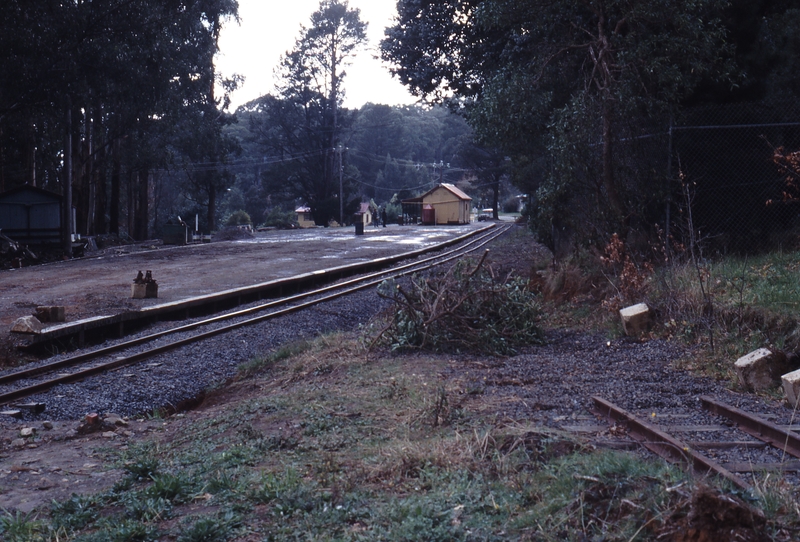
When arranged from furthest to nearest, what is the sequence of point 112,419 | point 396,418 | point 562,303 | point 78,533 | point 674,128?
point 562,303, point 674,128, point 112,419, point 396,418, point 78,533

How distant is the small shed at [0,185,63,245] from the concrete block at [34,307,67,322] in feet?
49.1

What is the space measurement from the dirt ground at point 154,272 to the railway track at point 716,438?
9392 mm

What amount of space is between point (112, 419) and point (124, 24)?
22295 mm

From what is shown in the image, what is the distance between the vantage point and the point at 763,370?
20.1 ft

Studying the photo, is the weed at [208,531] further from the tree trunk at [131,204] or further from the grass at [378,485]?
the tree trunk at [131,204]

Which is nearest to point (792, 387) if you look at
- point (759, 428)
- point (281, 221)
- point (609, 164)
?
point (759, 428)

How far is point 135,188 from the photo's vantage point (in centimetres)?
4947

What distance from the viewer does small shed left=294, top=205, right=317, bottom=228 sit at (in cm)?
6919

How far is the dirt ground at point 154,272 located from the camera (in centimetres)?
1527

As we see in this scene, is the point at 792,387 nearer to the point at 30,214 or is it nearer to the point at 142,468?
the point at 142,468

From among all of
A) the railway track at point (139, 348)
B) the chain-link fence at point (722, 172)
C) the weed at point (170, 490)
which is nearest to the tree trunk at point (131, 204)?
the railway track at point (139, 348)

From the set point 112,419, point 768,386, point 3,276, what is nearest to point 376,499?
point 768,386

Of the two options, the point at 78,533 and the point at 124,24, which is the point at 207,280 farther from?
the point at 78,533

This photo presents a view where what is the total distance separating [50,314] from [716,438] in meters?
11.6
